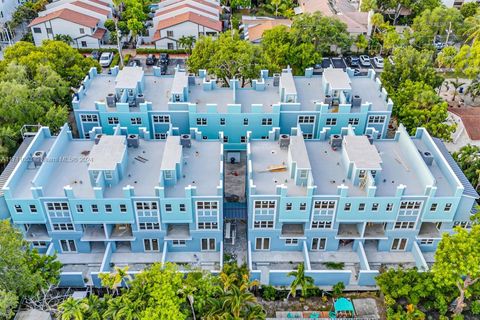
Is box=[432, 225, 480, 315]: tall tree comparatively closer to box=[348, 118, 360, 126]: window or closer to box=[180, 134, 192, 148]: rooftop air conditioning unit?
box=[348, 118, 360, 126]: window

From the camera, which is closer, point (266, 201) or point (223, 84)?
point (266, 201)

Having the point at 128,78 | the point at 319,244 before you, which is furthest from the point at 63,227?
the point at 319,244

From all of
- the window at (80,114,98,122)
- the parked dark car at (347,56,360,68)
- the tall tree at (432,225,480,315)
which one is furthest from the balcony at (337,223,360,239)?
the parked dark car at (347,56,360,68)

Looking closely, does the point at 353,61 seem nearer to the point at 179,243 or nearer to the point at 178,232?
the point at 178,232

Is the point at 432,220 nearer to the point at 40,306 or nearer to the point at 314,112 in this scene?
the point at 314,112

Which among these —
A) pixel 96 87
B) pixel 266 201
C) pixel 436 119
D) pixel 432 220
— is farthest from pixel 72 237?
pixel 436 119

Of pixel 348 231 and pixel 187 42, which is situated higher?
pixel 187 42

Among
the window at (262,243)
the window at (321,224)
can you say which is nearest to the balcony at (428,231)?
the window at (321,224)
